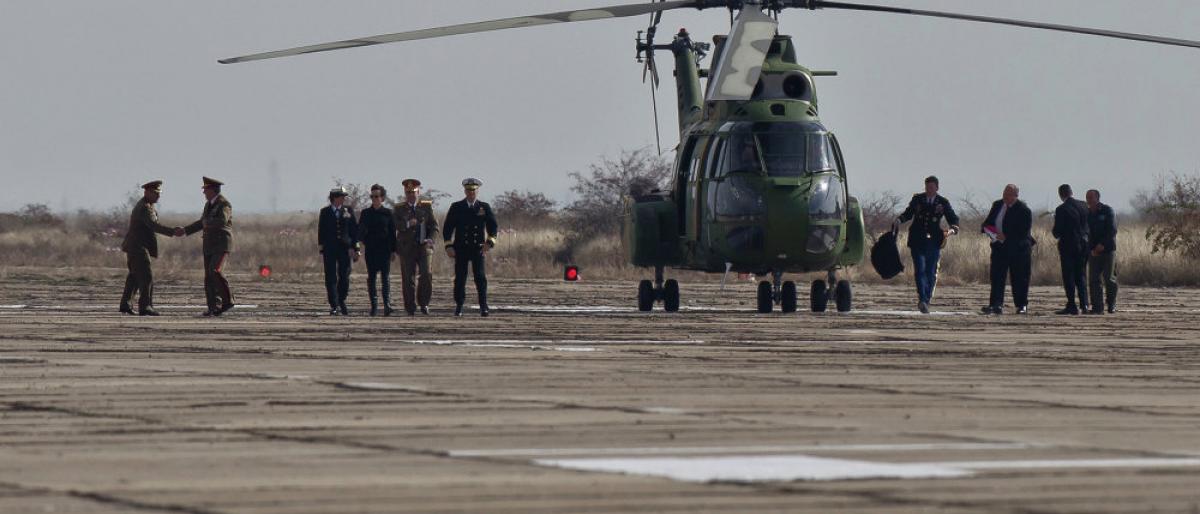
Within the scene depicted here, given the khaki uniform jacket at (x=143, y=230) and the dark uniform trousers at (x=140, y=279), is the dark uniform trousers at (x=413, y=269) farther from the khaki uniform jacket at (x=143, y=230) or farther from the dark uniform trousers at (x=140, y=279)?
the dark uniform trousers at (x=140, y=279)

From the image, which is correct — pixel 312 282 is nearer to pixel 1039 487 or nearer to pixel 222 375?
pixel 222 375

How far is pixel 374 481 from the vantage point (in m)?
8.73

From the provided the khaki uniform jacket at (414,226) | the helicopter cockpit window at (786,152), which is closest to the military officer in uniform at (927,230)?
the helicopter cockpit window at (786,152)

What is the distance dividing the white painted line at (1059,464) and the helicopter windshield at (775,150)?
52.6 ft

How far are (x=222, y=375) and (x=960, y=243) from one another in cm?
3582

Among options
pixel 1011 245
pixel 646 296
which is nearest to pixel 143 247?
pixel 646 296

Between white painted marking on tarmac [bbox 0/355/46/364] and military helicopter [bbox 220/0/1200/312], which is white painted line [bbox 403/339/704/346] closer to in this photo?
white painted marking on tarmac [bbox 0/355/46/364]

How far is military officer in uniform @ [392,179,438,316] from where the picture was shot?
2523 centimetres

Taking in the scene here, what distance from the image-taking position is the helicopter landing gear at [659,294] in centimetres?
2736

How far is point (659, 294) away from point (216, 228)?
6157mm

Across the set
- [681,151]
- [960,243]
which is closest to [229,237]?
[681,151]

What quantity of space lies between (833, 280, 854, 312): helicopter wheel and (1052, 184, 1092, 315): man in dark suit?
2.74 m

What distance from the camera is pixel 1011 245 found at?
26516 millimetres

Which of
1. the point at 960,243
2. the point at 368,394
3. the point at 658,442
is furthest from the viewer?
the point at 960,243
